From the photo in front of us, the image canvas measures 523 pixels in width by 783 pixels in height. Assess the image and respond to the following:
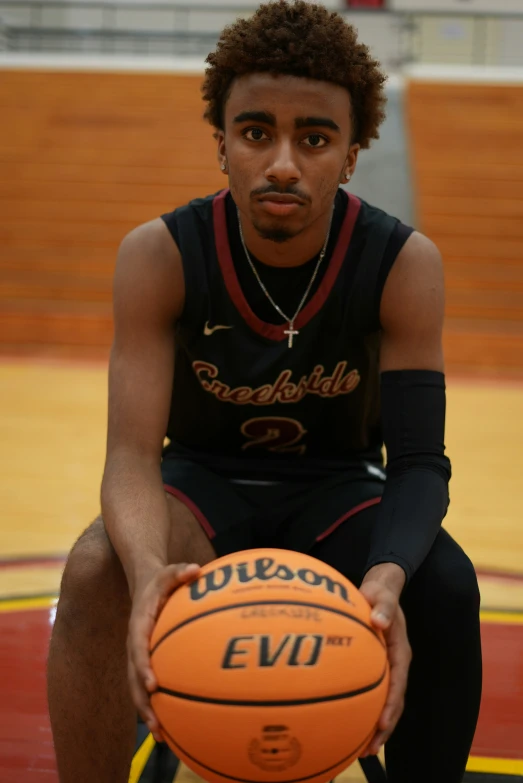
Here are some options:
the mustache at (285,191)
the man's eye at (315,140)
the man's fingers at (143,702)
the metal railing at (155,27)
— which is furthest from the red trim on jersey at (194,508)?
the metal railing at (155,27)

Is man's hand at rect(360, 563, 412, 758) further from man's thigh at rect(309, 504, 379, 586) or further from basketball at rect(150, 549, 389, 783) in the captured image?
man's thigh at rect(309, 504, 379, 586)

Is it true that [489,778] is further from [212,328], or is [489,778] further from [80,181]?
[80,181]

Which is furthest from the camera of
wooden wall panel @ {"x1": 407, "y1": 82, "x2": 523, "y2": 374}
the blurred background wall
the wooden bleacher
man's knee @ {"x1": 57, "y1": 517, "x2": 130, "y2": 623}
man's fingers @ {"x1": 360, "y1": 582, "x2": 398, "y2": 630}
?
the blurred background wall

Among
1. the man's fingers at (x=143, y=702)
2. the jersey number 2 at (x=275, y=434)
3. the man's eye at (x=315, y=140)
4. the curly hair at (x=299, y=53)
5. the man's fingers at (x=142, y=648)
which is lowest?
the man's fingers at (x=143, y=702)

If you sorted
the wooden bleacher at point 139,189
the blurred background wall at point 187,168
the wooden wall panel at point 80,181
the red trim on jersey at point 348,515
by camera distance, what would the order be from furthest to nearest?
the blurred background wall at point 187,168, the wooden wall panel at point 80,181, the wooden bleacher at point 139,189, the red trim on jersey at point 348,515

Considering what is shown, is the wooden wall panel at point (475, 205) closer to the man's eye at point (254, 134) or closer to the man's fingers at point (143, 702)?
the man's eye at point (254, 134)

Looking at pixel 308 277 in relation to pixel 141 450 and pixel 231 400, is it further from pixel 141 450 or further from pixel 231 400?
pixel 141 450

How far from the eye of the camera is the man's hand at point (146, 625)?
4.38 feet

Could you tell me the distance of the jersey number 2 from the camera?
1.94m

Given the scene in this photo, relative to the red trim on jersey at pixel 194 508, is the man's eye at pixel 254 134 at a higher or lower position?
higher

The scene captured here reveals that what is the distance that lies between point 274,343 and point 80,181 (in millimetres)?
9499

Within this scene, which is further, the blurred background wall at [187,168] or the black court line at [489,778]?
the blurred background wall at [187,168]

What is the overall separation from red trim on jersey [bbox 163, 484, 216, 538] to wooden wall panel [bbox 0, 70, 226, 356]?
6467mm

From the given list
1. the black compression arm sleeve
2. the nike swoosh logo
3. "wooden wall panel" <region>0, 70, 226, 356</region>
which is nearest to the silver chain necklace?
the nike swoosh logo
